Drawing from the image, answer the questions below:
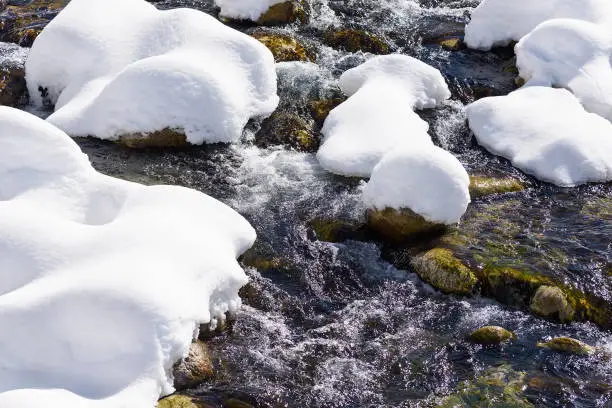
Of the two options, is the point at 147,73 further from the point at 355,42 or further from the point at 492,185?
the point at 492,185

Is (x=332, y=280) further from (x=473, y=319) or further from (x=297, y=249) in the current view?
(x=473, y=319)

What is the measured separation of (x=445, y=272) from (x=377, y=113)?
140 inches

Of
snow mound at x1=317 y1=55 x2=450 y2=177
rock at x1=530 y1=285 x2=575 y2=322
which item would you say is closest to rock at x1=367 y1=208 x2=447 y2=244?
snow mound at x1=317 y1=55 x2=450 y2=177

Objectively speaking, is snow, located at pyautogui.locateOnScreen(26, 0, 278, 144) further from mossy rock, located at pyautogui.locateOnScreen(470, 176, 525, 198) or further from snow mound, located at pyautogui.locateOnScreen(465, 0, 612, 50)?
snow mound, located at pyautogui.locateOnScreen(465, 0, 612, 50)

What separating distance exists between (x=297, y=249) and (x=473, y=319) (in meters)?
2.41

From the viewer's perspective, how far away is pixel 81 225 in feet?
25.2

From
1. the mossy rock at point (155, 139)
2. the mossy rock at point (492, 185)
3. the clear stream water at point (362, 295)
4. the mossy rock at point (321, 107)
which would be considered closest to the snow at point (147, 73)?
the mossy rock at point (155, 139)

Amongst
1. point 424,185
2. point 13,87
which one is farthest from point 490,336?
point 13,87

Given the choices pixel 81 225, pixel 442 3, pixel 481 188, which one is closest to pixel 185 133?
pixel 81 225

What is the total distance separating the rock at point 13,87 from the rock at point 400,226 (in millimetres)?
6794

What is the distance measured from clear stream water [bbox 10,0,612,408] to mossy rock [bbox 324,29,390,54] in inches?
66.0

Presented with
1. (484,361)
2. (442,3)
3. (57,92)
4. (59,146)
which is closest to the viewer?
(484,361)

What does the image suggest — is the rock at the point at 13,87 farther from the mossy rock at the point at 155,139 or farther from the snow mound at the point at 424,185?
the snow mound at the point at 424,185

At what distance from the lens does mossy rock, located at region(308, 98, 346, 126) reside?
39.0 feet
